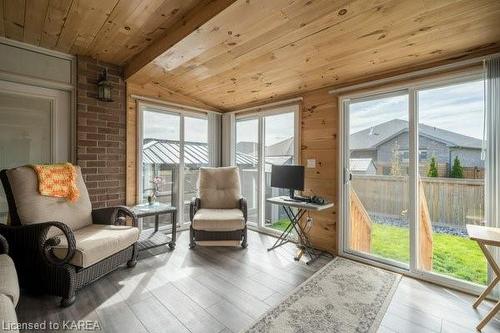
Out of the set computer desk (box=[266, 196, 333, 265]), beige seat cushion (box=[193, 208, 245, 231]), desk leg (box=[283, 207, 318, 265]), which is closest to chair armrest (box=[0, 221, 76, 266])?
beige seat cushion (box=[193, 208, 245, 231])

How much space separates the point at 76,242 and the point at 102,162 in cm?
133

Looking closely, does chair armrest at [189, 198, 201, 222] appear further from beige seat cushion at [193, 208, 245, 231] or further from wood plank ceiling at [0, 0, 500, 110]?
wood plank ceiling at [0, 0, 500, 110]

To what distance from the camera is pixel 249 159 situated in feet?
14.0

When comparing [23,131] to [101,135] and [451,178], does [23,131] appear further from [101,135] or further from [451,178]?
[451,178]

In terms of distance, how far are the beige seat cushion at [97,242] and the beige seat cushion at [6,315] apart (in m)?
0.71

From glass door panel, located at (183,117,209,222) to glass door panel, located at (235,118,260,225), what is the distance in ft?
1.94

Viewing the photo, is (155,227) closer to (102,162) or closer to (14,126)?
(102,162)

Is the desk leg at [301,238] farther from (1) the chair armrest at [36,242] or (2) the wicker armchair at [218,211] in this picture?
(1) the chair armrest at [36,242]

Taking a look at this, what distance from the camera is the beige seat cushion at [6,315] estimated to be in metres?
1.02

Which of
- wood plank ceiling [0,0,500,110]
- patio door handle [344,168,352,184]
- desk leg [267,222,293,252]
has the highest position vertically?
wood plank ceiling [0,0,500,110]

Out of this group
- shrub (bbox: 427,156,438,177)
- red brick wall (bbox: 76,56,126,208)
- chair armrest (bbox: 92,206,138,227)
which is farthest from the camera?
red brick wall (bbox: 76,56,126,208)

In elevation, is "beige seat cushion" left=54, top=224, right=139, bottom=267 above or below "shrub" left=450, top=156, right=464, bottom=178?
below

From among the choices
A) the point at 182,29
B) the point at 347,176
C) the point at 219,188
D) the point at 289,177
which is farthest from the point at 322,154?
the point at 182,29

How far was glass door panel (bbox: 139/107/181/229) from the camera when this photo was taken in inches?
141
